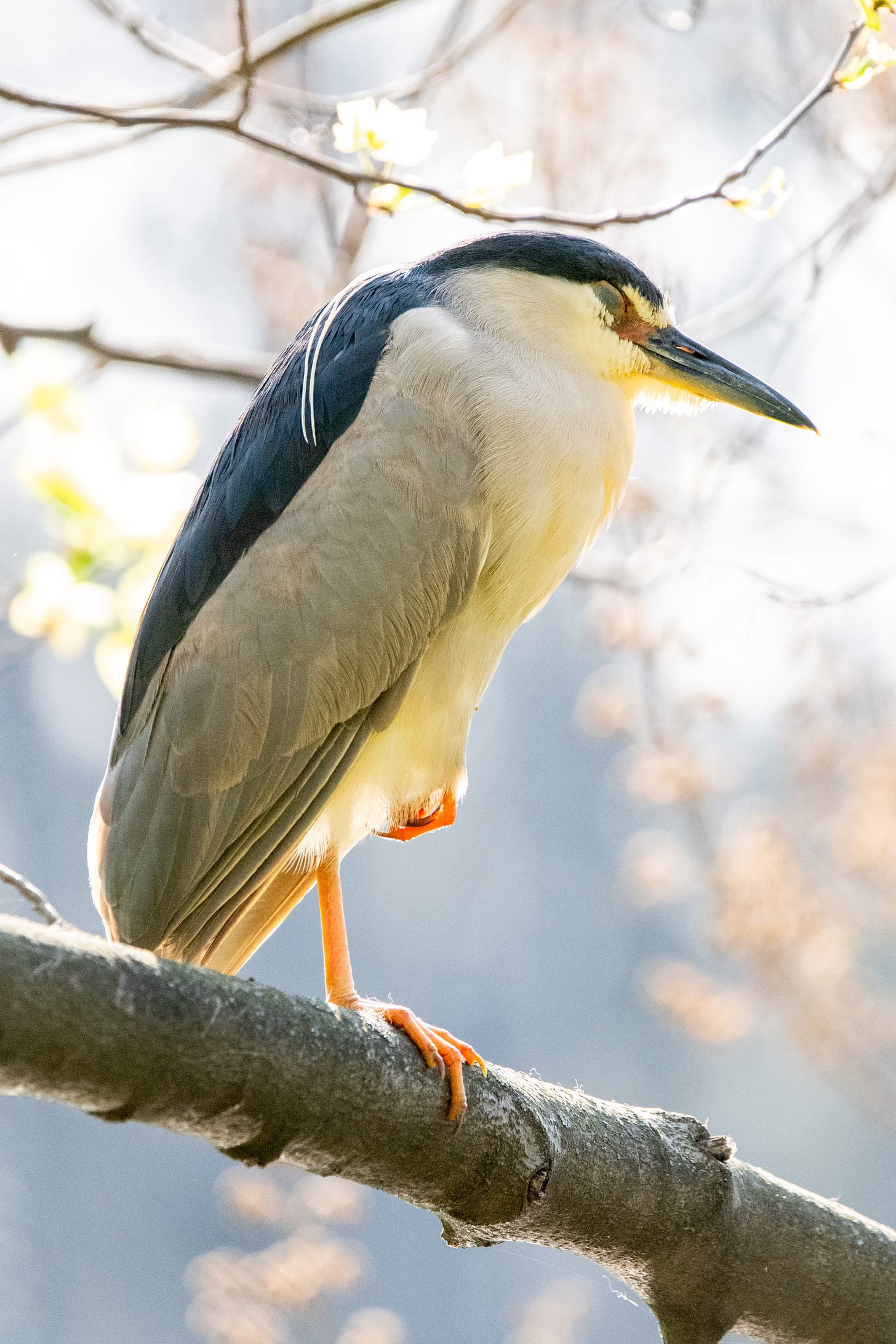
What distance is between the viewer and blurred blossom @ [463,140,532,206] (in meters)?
1.50

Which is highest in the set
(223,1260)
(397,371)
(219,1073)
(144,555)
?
(397,371)

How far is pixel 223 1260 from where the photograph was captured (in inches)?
92.9

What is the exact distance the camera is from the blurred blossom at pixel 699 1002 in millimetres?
2771

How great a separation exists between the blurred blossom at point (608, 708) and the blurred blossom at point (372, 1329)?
118 centimetres

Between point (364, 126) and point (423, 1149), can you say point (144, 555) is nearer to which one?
point (364, 126)

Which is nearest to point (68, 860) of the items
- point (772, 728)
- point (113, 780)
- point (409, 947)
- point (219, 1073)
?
point (409, 947)

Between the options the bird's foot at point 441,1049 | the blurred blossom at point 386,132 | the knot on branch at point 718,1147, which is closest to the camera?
the bird's foot at point 441,1049

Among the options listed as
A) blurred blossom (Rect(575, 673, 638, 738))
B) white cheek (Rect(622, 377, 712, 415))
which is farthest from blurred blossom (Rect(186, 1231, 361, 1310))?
white cheek (Rect(622, 377, 712, 415))

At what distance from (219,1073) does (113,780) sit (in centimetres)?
74

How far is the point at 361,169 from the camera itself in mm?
1515

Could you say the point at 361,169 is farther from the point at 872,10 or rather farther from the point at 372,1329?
the point at 372,1329

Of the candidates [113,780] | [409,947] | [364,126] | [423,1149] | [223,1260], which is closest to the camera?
[423,1149]

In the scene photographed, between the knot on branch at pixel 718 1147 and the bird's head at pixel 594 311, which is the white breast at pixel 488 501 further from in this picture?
the knot on branch at pixel 718 1147

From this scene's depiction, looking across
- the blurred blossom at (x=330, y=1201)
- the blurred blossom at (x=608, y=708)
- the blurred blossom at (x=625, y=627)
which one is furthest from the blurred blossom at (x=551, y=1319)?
the blurred blossom at (x=625, y=627)
